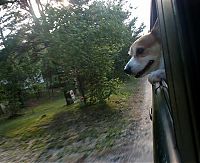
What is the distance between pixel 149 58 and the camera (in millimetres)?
2285

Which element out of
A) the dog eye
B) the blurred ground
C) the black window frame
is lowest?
the blurred ground

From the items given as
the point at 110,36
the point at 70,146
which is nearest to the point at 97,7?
the point at 110,36

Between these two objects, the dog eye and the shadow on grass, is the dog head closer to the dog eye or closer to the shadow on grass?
the dog eye

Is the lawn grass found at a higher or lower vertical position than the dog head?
lower

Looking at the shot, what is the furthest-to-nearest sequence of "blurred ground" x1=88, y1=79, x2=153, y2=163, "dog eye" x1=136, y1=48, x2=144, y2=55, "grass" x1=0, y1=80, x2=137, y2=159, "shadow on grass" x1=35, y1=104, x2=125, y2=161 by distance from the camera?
"grass" x1=0, y1=80, x2=137, y2=159 < "shadow on grass" x1=35, y1=104, x2=125, y2=161 < "blurred ground" x1=88, y1=79, x2=153, y2=163 < "dog eye" x1=136, y1=48, x2=144, y2=55

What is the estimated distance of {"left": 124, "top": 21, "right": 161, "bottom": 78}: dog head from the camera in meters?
2.13

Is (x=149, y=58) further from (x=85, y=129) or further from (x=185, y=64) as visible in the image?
(x=85, y=129)

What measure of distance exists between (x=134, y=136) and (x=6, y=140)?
150 inches

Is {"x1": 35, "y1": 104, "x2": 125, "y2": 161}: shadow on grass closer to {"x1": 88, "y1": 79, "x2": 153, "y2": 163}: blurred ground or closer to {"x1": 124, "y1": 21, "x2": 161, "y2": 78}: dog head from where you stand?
{"x1": 88, "y1": 79, "x2": 153, "y2": 163}: blurred ground

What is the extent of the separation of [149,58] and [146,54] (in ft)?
0.50

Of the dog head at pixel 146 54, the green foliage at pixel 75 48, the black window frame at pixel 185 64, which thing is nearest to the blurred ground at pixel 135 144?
the green foliage at pixel 75 48

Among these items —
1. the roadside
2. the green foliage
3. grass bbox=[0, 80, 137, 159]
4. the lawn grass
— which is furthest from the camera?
the green foliage

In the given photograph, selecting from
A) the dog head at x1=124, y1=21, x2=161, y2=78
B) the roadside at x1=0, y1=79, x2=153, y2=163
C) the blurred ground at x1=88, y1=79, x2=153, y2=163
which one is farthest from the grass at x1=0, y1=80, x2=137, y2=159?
the dog head at x1=124, y1=21, x2=161, y2=78

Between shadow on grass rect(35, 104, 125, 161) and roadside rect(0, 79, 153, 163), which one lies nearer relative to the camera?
roadside rect(0, 79, 153, 163)
